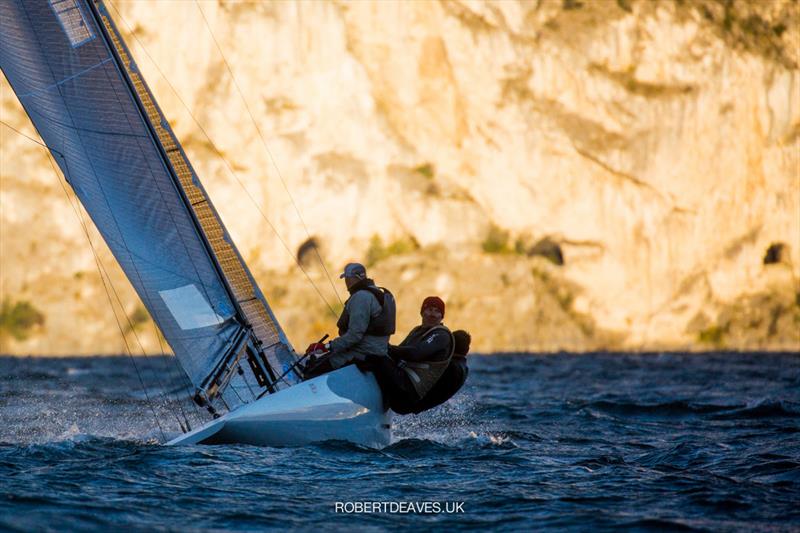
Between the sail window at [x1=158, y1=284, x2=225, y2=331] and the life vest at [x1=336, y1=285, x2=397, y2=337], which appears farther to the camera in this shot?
the sail window at [x1=158, y1=284, x2=225, y2=331]

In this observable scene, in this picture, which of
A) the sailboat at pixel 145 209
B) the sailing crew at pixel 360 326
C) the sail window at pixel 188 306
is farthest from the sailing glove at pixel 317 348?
the sail window at pixel 188 306

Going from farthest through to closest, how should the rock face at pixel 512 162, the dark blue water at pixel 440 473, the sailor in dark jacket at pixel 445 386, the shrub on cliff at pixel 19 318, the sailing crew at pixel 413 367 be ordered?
the rock face at pixel 512 162, the shrub on cliff at pixel 19 318, the sailor in dark jacket at pixel 445 386, the sailing crew at pixel 413 367, the dark blue water at pixel 440 473

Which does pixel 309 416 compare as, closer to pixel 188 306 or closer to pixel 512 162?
pixel 188 306

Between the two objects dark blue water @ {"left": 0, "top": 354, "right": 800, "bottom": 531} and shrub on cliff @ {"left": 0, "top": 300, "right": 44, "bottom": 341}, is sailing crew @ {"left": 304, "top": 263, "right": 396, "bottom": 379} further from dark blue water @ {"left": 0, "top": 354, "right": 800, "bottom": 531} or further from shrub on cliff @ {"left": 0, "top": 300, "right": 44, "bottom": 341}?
shrub on cliff @ {"left": 0, "top": 300, "right": 44, "bottom": 341}

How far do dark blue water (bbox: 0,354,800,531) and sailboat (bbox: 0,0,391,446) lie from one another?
0.40 m

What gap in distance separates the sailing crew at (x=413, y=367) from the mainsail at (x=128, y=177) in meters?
1.03

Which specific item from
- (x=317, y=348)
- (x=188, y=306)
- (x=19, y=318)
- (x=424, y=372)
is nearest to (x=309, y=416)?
(x=317, y=348)

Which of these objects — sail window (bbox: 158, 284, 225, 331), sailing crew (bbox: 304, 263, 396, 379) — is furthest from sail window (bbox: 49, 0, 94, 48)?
sailing crew (bbox: 304, 263, 396, 379)

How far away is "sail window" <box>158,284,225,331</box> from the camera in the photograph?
30.6 feet

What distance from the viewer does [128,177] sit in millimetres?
9188

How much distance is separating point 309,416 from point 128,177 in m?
2.49

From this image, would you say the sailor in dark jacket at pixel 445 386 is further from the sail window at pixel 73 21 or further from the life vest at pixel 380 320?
the sail window at pixel 73 21

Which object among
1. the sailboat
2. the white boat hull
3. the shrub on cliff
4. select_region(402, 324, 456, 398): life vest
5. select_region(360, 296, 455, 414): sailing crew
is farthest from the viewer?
the shrub on cliff

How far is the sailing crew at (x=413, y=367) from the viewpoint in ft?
30.1
